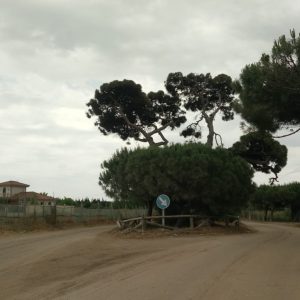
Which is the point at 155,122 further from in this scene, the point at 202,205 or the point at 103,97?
the point at 202,205

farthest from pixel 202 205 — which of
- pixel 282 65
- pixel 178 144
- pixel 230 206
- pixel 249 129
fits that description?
pixel 282 65

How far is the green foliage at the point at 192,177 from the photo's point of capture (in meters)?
30.1

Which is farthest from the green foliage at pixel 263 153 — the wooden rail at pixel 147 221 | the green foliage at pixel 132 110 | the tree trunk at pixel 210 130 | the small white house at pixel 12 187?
the small white house at pixel 12 187

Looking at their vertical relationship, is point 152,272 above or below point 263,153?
below

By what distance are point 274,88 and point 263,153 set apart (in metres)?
26.4

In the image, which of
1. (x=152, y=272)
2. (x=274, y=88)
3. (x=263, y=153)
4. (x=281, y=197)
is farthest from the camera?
(x=281, y=197)

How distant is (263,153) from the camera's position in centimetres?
4681

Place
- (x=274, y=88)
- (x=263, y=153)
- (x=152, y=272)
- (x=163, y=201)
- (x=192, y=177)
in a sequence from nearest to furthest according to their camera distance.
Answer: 1. (x=152, y=272)
2. (x=274, y=88)
3. (x=163, y=201)
4. (x=192, y=177)
5. (x=263, y=153)

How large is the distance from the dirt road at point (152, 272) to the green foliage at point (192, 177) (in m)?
8.13

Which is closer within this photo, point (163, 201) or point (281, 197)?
point (163, 201)

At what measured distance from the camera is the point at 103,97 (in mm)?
47062

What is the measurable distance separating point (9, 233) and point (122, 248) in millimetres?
14521

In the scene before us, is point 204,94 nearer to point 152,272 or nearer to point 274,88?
point 274,88

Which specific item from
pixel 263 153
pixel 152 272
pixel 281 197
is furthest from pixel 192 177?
pixel 281 197
